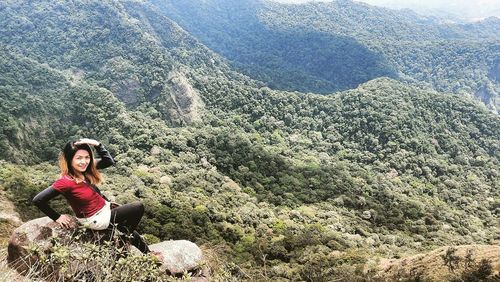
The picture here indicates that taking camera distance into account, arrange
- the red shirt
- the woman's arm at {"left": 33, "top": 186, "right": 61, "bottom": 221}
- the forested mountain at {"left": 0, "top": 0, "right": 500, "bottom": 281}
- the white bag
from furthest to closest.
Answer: the forested mountain at {"left": 0, "top": 0, "right": 500, "bottom": 281}
the red shirt
the white bag
the woman's arm at {"left": 33, "top": 186, "right": 61, "bottom": 221}

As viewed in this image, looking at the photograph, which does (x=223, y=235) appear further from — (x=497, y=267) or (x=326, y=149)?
(x=326, y=149)

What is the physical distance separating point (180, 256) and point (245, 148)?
8874 cm

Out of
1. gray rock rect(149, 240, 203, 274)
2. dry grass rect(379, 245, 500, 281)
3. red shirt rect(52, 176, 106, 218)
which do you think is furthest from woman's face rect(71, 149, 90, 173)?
dry grass rect(379, 245, 500, 281)

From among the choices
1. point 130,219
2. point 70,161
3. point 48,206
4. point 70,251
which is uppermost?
point 70,161

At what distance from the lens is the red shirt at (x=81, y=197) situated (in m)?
8.26

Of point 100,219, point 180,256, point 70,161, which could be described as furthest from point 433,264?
point 70,161

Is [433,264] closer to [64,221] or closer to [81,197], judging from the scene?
[81,197]

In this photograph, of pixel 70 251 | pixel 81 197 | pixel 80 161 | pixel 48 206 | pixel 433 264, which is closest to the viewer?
pixel 70 251

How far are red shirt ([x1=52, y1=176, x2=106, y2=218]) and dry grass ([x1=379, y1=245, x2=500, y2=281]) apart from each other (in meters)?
21.6

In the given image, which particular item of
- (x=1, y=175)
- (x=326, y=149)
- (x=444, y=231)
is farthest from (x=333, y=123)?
(x=1, y=175)

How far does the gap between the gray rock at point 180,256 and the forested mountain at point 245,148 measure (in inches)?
899

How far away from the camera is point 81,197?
27.5 feet

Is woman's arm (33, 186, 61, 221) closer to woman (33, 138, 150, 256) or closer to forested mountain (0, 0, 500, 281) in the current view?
woman (33, 138, 150, 256)

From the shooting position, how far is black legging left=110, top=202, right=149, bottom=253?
28.2 feet
